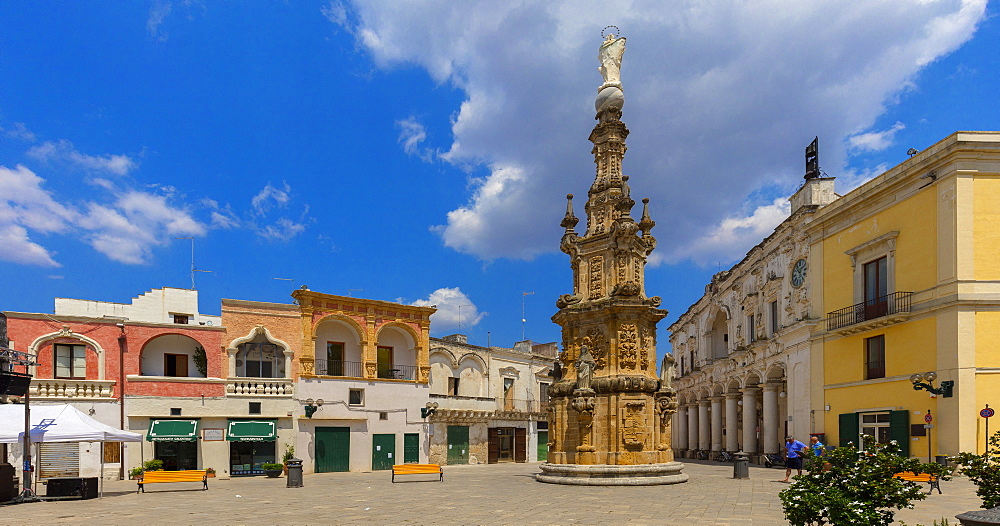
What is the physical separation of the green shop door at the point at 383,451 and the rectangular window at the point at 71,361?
Result: 1218 centimetres

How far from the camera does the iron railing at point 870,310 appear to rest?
22.7 m

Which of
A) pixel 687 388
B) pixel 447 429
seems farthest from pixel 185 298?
pixel 687 388

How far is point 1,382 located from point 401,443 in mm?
18087

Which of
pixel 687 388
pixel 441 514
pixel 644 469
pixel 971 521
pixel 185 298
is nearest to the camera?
pixel 971 521

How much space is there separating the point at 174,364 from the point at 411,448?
36.8 feet

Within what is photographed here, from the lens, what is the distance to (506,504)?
15.4 meters

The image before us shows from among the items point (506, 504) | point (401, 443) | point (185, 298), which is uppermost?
point (185, 298)

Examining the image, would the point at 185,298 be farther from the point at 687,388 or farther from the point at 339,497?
the point at 687,388

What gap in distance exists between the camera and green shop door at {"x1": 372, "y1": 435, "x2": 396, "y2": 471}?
31531 millimetres

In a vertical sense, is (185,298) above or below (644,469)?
above

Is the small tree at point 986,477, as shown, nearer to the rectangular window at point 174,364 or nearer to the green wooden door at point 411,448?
the green wooden door at point 411,448

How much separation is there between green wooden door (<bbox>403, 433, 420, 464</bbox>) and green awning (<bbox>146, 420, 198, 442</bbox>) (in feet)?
31.0

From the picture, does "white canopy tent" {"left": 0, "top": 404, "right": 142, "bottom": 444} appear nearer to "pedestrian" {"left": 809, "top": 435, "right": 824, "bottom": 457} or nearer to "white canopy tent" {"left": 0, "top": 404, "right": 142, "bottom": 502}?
"white canopy tent" {"left": 0, "top": 404, "right": 142, "bottom": 502}

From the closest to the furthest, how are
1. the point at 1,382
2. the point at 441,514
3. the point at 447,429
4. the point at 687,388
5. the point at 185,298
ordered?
the point at 441,514, the point at 1,382, the point at 185,298, the point at 447,429, the point at 687,388
